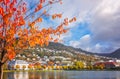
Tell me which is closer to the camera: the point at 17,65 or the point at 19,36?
the point at 19,36

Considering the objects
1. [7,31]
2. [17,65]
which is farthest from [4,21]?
[17,65]

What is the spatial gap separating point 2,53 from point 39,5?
2.60m

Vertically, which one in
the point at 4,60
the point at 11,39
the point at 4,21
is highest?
the point at 4,21

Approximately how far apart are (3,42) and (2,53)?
0.53 meters

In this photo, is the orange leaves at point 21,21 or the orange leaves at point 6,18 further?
the orange leaves at point 21,21

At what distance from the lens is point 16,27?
11484mm

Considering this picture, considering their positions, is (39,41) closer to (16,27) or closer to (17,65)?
(16,27)

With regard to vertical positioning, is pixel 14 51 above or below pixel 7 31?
below

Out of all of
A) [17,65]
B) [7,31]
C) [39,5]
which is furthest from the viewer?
[17,65]

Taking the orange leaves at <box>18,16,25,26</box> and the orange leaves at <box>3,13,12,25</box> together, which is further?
the orange leaves at <box>18,16,25,26</box>

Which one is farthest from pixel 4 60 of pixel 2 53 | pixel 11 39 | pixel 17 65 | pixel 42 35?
pixel 17 65

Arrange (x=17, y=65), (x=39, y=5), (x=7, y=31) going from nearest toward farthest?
1. (x=7, y=31)
2. (x=39, y=5)
3. (x=17, y=65)

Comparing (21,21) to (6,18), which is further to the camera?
(21,21)

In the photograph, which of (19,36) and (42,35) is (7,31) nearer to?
(19,36)
